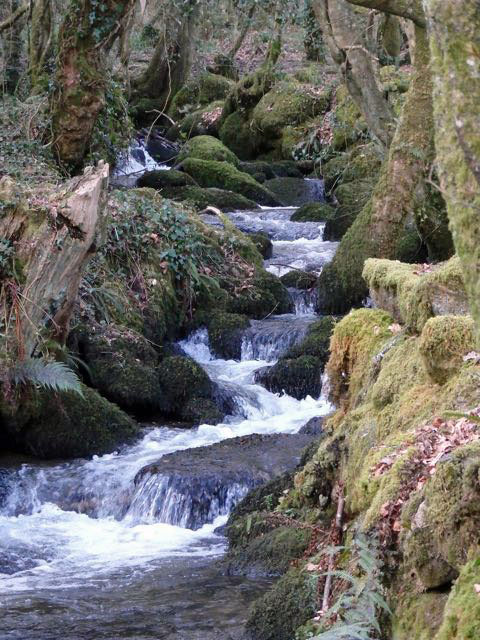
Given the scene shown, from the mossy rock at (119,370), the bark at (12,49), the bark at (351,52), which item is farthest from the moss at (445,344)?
the bark at (12,49)

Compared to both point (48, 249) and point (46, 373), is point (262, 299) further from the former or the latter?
point (46, 373)

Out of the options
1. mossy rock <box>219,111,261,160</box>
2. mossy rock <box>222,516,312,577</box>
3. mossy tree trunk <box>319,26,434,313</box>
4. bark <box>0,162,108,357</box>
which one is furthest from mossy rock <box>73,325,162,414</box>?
mossy rock <box>219,111,261,160</box>

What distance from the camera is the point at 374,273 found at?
739 cm

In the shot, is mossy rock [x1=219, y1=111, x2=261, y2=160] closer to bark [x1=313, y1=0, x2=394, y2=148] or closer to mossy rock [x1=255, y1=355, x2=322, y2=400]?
bark [x1=313, y1=0, x2=394, y2=148]

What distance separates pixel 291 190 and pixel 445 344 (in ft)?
59.6

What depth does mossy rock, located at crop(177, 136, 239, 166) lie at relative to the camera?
2359 centimetres

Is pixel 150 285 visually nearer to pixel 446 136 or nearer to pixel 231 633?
pixel 231 633

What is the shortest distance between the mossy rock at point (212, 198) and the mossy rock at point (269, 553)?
12.8 m

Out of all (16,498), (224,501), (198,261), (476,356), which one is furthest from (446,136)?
(198,261)

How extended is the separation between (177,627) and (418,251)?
9236 mm

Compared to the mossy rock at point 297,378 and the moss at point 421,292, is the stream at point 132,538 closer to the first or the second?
the mossy rock at point 297,378

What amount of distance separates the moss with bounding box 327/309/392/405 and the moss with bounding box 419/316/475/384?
1.45 m

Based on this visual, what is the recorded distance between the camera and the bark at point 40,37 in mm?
17094

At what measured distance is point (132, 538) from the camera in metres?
8.39
